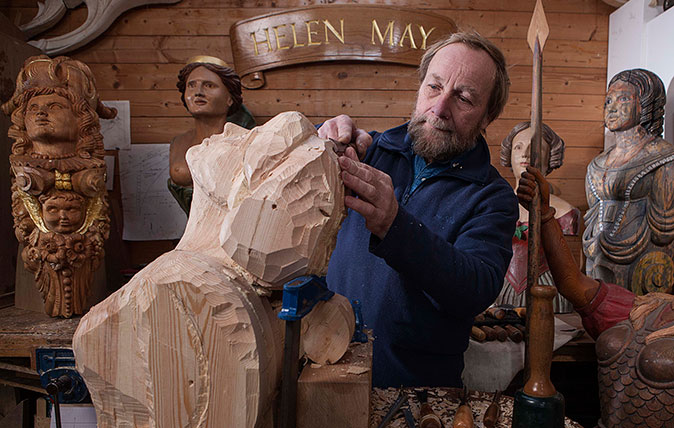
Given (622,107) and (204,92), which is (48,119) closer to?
(204,92)

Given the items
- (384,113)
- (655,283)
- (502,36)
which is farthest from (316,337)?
(502,36)

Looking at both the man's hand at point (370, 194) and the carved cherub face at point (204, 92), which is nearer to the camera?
the man's hand at point (370, 194)

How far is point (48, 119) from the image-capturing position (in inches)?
85.4

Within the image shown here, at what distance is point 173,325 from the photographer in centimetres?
70

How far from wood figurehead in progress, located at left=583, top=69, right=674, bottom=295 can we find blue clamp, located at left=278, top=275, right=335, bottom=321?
91.2 inches

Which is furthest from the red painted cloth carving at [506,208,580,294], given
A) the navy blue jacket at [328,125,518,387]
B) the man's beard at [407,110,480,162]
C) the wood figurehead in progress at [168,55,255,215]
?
A: the wood figurehead in progress at [168,55,255,215]

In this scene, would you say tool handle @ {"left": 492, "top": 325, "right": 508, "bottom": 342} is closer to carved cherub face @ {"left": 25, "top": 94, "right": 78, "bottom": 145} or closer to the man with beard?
the man with beard

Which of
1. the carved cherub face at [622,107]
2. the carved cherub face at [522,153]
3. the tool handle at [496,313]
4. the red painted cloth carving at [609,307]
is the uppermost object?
the carved cherub face at [622,107]

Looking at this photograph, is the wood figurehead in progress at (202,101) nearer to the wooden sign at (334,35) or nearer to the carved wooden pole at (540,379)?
the wooden sign at (334,35)

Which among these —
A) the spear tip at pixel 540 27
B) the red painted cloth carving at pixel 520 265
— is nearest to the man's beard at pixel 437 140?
the spear tip at pixel 540 27

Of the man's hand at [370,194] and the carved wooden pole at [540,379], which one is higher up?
the man's hand at [370,194]

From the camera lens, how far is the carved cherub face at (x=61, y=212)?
7.09ft

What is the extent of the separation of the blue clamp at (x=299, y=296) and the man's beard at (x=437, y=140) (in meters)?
0.76

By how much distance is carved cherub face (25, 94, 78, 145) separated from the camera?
7.08 feet
